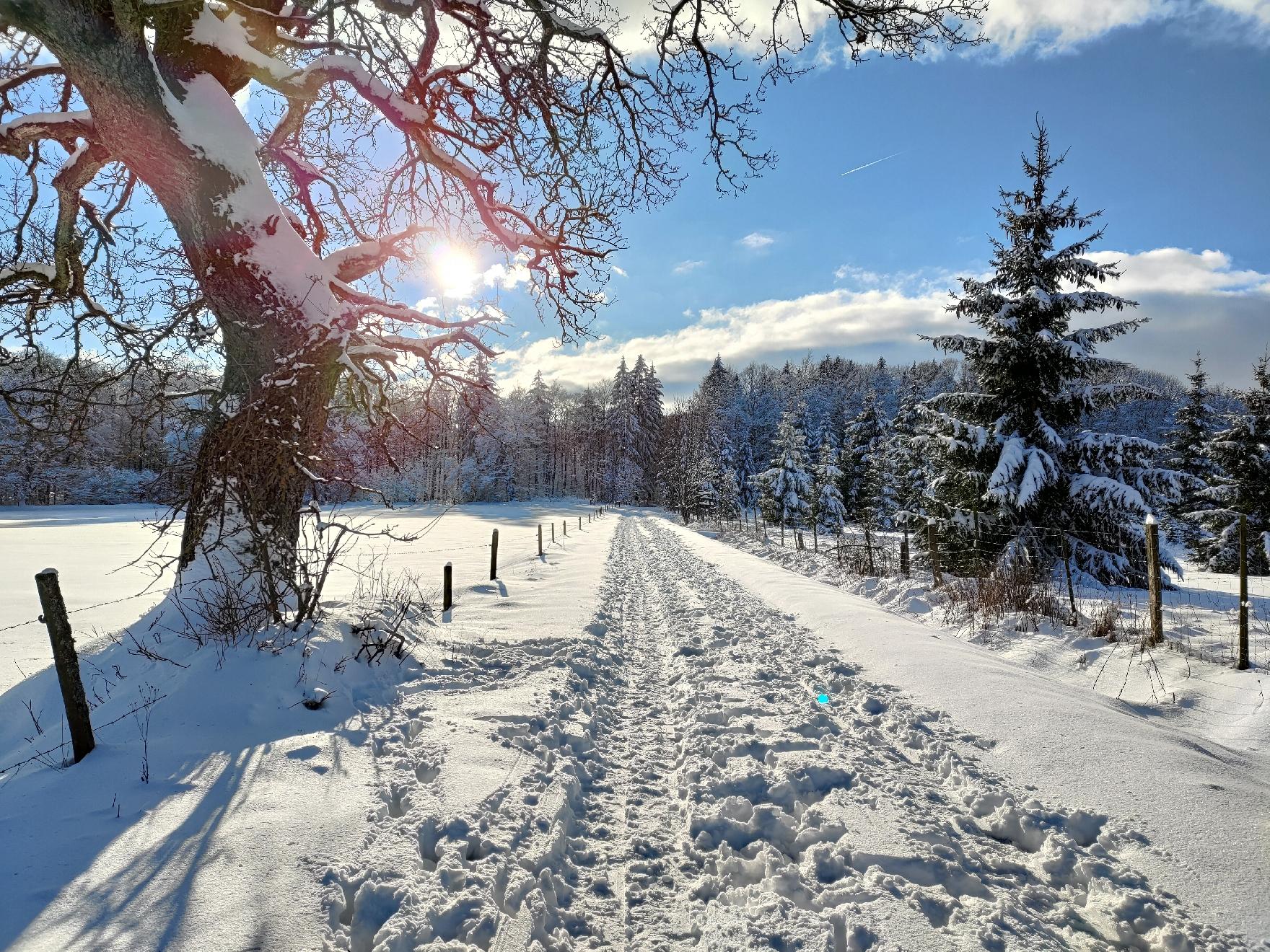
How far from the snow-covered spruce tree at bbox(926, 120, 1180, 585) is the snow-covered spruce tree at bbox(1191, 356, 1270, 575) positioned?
12.2 metres

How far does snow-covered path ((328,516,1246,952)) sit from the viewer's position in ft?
7.57

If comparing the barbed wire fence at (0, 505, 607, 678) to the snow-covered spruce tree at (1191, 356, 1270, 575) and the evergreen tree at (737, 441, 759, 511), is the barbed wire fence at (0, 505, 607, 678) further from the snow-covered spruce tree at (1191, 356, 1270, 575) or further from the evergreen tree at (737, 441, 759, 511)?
the evergreen tree at (737, 441, 759, 511)

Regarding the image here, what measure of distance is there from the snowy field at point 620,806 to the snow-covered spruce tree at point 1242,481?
20.4m

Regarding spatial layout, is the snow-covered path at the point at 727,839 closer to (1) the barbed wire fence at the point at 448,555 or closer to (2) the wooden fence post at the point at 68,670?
(2) the wooden fence post at the point at 68,670

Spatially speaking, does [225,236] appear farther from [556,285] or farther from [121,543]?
[121,543]

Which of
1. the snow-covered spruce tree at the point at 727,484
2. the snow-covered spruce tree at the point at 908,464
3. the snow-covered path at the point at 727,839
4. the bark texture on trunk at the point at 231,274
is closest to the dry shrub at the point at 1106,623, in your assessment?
the snow-covered path at the point at 727,839

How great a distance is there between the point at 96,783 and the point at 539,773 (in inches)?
96.3

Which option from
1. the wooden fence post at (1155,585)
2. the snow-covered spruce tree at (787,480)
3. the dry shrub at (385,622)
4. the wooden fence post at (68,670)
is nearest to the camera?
the wooden fence post at (68,670)

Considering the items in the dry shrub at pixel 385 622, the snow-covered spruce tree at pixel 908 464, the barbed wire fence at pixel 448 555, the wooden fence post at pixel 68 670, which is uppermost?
the snow-covered spruce tree at pixel 908 464

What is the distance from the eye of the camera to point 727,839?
295cm

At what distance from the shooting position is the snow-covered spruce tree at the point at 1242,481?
1892 cm

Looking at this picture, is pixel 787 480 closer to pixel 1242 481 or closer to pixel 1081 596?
pixel 1242 481

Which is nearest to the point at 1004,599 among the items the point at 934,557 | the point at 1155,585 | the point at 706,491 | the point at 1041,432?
the point at 1155,585

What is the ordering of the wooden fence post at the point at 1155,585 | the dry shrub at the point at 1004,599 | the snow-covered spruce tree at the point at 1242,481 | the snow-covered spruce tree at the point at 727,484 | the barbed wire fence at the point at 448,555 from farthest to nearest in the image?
the snow-covered spruce tree at the point at 727,484 → the snow-covered spruce tree at the point at 1242,481 → the dry shrub at the point at 1004,599 → the wooden fence post at the point at 1155,585 → the barbed wire fence at the point at 448,555
